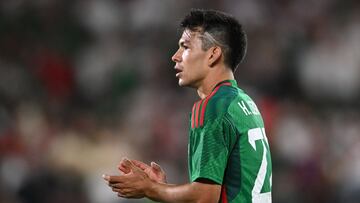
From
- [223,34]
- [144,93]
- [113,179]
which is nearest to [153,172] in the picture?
[113,179]

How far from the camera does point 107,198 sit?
1005 cm

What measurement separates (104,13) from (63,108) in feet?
6.78

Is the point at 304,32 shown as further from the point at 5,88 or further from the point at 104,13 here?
the point at 5,88

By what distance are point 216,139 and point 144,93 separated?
7.31 metres

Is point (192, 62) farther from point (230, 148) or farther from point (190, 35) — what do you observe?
point (230, 148)

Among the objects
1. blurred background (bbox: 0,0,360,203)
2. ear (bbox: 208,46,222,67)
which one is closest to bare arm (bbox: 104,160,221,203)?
ear (bbox: 208,46,222,67)

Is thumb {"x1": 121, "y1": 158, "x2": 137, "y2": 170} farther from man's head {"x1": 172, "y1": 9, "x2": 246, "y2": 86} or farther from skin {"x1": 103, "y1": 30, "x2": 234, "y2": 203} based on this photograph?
man's head {"x1": 172, "y1": 9, "x2": 246, "y2": 86}

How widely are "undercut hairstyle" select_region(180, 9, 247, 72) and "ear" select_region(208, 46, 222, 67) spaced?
2cm

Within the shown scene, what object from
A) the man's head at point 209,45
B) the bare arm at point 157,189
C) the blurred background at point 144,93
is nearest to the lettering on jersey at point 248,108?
the man's head at point 209,45

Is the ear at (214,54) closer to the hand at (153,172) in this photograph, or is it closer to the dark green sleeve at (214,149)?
the dark green sleeve at (214,149)

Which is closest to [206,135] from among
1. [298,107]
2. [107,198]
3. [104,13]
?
[107,198]

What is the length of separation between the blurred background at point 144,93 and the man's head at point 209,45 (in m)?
5.24

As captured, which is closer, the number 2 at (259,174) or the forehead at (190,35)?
the number 2 at (259,174)

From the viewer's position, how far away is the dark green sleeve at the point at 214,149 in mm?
4375
